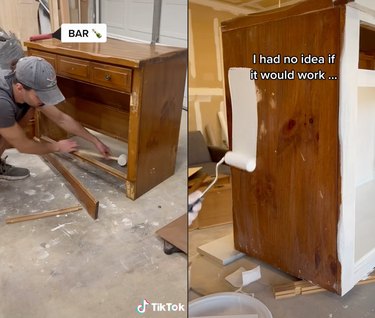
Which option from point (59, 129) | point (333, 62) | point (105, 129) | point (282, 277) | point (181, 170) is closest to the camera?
point (333, 62)

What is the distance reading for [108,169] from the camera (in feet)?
4.71

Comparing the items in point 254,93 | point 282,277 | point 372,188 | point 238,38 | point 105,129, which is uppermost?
point 238,38

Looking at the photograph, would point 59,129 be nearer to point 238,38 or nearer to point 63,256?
point 63,256

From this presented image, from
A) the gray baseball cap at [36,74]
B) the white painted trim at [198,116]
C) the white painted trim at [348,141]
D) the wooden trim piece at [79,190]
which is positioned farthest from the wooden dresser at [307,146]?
the gray baseball cap at [36,74]

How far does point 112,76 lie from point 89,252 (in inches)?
23.3

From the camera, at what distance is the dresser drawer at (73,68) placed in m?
1.29

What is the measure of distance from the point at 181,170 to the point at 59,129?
2.14 feet

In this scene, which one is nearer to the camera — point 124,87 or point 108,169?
point 124,87

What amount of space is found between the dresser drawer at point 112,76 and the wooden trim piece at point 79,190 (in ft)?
1.36

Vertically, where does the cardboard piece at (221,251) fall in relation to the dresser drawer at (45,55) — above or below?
below

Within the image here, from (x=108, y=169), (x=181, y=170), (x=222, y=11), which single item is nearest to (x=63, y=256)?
(x=108, y=169)

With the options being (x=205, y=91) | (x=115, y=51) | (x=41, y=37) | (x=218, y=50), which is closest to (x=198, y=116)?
(x=205, y=91)

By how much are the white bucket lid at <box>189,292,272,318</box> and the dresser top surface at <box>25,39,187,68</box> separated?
73cm

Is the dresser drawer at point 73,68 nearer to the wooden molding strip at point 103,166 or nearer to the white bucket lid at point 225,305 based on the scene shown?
the wooden molding strip at point 103,166
